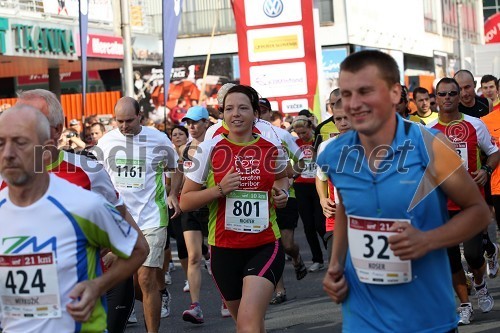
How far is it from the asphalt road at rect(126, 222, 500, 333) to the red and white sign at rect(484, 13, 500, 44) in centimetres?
2642

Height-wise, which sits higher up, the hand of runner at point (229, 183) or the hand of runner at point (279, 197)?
the hand of runner at point (229, 183)

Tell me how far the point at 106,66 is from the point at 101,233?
2587cm

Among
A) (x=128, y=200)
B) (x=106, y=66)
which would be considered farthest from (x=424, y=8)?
(x=128, y=200)

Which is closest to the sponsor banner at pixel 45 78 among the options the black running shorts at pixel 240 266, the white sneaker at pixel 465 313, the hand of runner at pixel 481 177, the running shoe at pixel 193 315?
the running shoe at pixel 193 315

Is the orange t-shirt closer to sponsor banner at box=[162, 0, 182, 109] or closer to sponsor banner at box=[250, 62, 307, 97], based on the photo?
sponsor banner at box=[250, 62, 307, 97]

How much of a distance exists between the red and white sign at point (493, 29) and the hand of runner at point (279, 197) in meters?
30.3

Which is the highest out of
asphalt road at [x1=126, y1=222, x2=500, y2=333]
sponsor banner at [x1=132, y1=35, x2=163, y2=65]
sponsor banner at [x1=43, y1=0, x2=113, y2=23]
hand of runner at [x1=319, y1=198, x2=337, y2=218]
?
sponsor banner at [x1=43, y1=0, x2=113, y2=23]

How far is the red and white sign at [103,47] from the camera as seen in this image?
25766 millimetres

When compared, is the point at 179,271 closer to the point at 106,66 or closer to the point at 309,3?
the point at 309,3

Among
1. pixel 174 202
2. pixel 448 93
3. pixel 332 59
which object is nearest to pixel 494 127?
pixel 448 93

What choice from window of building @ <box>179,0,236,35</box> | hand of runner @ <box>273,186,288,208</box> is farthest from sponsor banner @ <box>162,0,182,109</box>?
window of building @ <box>179,0,236,35</box>

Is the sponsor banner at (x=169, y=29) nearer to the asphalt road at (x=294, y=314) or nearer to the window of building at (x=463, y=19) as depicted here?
the asphalt road at (x=294, y=314)

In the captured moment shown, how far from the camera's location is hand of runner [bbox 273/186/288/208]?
762 cm

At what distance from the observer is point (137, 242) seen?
4.47 m
